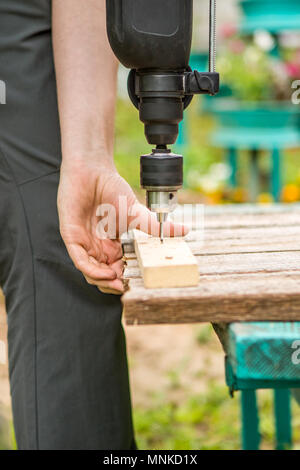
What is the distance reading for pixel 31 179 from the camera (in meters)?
1.23

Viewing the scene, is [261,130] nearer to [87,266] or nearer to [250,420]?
[250,420]

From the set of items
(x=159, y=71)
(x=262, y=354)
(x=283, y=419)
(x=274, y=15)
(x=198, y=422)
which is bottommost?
(x=198, y=422)

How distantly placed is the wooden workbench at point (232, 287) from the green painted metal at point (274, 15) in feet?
8.93

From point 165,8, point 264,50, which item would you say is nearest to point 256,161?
point 264,50

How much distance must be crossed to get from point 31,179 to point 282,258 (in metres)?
0.50

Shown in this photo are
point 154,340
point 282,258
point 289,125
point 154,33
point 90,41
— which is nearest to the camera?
point 154,33

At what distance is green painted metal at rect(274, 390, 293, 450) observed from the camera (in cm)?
178

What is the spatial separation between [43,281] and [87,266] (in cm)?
14

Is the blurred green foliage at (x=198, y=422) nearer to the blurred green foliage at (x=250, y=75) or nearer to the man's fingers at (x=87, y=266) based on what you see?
the man's fingers at (x=87, y=266)

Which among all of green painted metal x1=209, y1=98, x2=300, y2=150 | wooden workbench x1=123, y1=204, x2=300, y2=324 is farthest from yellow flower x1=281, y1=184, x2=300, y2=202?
wooden workbench x1=123, y1=204, x2=300, y2=324

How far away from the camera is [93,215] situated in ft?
4.05

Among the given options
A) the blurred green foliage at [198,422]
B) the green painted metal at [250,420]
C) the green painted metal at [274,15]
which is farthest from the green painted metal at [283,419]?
the green painted metal at [274,15]

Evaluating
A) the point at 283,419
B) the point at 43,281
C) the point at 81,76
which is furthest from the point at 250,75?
the point at 43,281

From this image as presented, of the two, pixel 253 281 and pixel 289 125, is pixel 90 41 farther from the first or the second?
pixel 289 125
